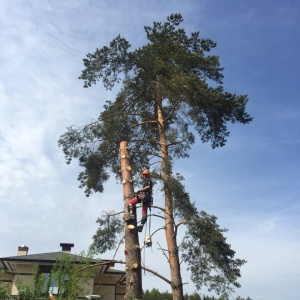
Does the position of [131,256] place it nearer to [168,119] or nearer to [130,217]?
[130,217]

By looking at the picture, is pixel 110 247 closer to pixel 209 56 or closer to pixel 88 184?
pixel 88 184

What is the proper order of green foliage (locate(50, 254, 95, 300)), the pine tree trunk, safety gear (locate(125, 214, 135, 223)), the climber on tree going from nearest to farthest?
green foliage (locate(50, 254, 95, 300)) < safety gear (locate(125, 214, 135, 223)) < the climber on tree < the pine tree trunk

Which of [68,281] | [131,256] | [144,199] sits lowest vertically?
[68,281]

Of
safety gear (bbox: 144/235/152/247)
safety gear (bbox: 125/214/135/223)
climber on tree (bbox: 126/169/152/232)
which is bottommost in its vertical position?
safety gear (bbox: 144/235/152/247)

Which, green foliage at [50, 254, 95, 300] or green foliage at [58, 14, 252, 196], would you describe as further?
green foliage at [58, 14, 252, 196]

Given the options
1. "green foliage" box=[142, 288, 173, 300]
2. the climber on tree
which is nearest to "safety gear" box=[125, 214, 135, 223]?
the climber on tree

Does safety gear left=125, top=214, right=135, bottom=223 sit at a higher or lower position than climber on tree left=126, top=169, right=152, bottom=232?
lower

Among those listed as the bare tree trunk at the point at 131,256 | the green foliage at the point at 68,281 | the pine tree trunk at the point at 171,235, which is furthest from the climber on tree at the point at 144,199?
the pine tree trunk at the point at 171,235

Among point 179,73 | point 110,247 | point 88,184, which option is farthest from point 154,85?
point 110,247

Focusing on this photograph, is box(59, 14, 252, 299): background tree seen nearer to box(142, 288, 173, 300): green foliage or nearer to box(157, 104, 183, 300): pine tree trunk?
box(157, 104, 183, 300): pine tree trunk

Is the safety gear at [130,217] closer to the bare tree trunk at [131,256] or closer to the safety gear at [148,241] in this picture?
the bare tree trunk at [131,256]

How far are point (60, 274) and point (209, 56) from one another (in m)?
12.2

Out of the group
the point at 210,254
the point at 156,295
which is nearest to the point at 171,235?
the point at 210,254

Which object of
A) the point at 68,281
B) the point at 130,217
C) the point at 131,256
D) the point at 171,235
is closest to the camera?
the point at 68,281
